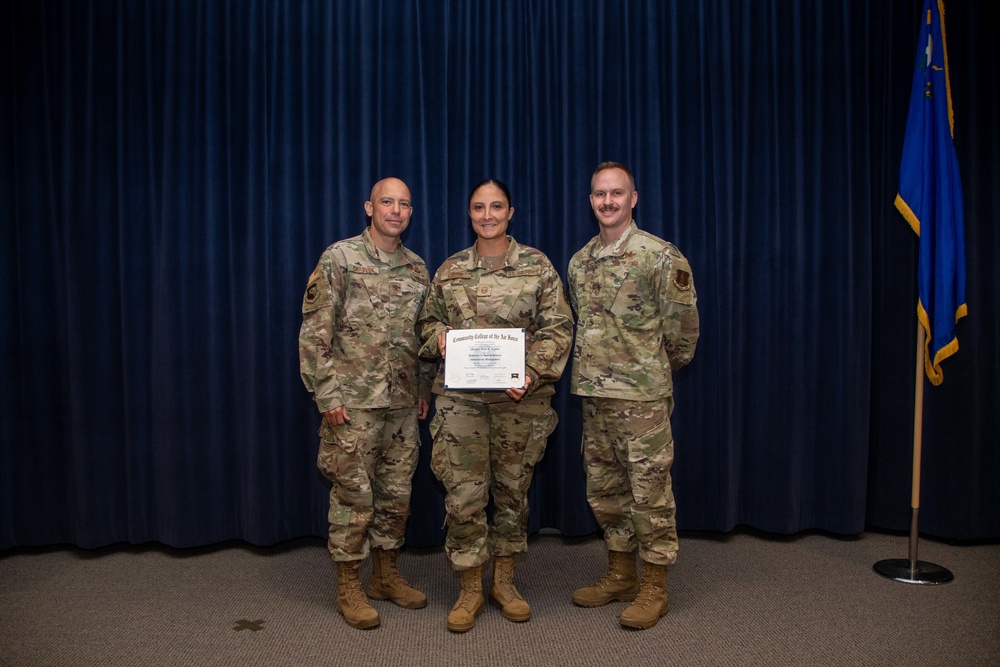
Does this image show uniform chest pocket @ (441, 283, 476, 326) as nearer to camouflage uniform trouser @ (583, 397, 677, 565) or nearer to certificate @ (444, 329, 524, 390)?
certificate @ (444, 329, 524, 390)

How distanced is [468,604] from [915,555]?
2.22m

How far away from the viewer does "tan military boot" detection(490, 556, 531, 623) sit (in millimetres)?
2617

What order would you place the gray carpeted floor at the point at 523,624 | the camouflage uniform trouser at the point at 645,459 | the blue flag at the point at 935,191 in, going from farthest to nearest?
the blue flag at the point at 935,191 < the camouflage uniform trouser at the point at 645,459 < the gray carpeted floor at the point at 523,624

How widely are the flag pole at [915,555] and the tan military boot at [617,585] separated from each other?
4.34ft

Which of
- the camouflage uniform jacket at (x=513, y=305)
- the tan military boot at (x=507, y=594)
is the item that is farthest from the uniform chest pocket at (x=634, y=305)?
the tan military boot at (x=507, y=594)

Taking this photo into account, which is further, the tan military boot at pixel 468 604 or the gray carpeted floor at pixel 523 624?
the tan military boot at pixel 468 604

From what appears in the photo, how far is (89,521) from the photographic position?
11.3 feet

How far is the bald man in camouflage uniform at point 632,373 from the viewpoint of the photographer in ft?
8.51

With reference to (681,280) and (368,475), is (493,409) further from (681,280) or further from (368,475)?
(681,280)

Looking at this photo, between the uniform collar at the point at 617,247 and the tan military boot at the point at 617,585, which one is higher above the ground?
the uniform collar at the point at 617,247

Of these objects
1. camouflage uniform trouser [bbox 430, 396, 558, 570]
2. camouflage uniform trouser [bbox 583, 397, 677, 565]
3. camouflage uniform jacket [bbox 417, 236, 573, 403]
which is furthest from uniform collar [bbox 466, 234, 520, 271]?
camouflage uniform trouser [bbox 583, 397, 677, 565]

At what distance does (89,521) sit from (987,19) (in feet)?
18.6

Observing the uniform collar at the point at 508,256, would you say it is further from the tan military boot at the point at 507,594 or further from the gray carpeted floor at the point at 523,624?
the gray carpeted floor at the point at 523,624

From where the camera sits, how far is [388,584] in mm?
2824
